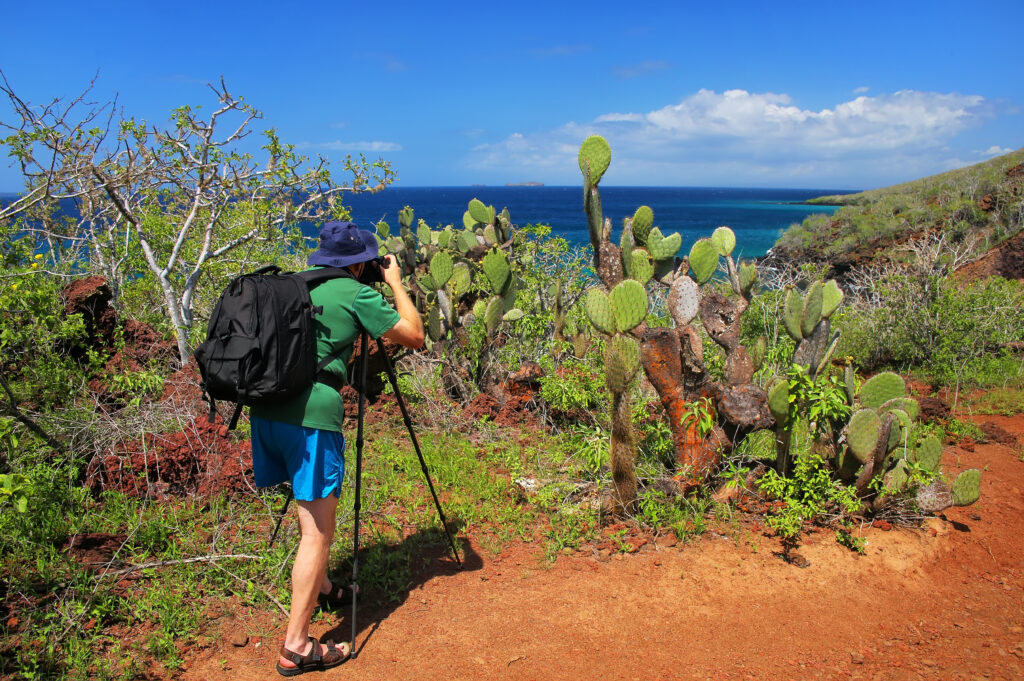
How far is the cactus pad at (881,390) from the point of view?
12.3 ft

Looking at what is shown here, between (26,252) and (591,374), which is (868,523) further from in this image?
(26,252)

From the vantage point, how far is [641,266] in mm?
4488

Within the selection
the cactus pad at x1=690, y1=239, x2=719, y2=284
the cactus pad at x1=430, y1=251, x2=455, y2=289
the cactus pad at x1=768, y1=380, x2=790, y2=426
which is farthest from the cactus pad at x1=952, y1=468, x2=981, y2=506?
the cactus pad at x1=430, y1=251, x2=455, y2=289

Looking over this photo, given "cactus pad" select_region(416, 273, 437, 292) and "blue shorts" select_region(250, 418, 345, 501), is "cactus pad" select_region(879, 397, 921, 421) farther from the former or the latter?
"cactus pad" select_region(416, 273, 437, 292)

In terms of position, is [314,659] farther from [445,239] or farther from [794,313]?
[445,239]

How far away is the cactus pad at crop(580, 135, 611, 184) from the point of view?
4.32 metres

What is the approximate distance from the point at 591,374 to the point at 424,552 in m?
2.07

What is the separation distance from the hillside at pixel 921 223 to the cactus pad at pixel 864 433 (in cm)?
901

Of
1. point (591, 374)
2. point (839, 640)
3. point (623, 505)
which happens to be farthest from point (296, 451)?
point (591, 374)

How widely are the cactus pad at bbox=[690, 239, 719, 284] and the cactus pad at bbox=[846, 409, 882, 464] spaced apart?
129 centimetres

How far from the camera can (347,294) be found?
7.97 feet

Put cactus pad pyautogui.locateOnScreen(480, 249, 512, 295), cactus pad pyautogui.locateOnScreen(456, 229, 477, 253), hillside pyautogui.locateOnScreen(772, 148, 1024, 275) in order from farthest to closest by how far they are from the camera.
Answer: hillside pyautogui.locateOnScreen(772, 148, 1024, 275) → cactus pad pyautogui.locateOnScreen(456, 229, 477, 253) → cactus pad pyautogui.locateOnScreen(480, 249, 512, 295)

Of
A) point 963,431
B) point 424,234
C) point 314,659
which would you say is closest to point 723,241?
point 963,431

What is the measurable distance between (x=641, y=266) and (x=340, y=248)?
253 centimetres
